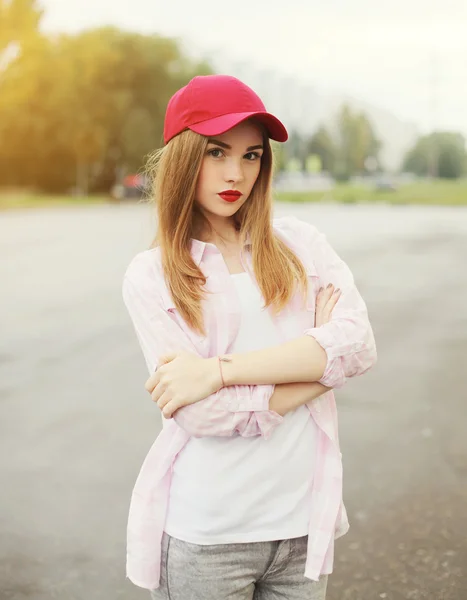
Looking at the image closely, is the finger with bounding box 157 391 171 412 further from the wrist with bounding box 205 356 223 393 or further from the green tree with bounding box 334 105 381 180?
the green tree with bounding box 334 105 381 180

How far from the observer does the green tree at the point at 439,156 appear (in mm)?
57219

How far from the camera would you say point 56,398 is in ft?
19.8

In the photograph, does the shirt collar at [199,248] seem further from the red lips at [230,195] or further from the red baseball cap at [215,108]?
the red baseball cap at [215,108]

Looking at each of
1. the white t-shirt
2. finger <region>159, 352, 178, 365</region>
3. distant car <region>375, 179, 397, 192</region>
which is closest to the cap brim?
the white t-shirt

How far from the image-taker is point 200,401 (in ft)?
5.93

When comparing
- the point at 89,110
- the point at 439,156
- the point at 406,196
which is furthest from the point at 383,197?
the point at 439,156

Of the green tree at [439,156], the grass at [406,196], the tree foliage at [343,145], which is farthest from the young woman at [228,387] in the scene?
the tree foliage at [343,145]

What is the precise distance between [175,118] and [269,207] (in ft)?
1.00

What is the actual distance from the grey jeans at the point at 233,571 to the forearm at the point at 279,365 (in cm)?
35

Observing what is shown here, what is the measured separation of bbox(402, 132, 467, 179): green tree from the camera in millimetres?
57219

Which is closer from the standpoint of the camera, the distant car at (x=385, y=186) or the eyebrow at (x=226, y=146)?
the eyebrow at (x=226, y=146)

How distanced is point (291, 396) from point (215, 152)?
562 millimetres

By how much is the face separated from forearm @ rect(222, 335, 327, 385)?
33cm

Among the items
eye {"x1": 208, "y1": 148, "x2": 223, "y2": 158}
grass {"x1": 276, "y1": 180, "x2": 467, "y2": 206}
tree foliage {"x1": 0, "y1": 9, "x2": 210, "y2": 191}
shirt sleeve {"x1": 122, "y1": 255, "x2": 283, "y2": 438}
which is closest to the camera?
shirt sleeve {"x1": 122, "y1": 255, "x2": 283, "y2": 438}
